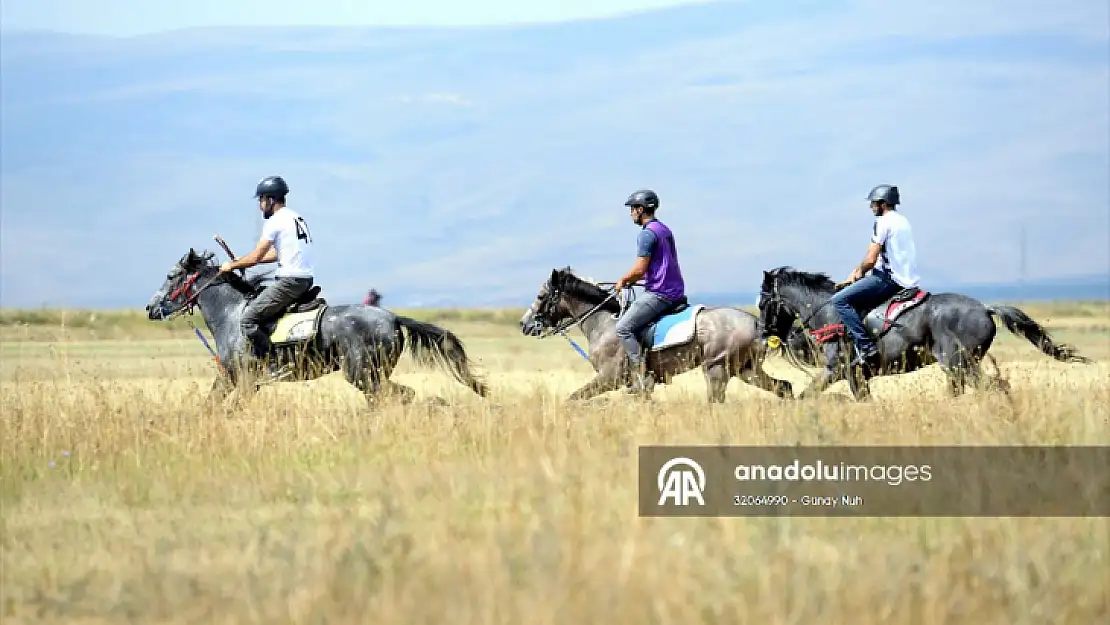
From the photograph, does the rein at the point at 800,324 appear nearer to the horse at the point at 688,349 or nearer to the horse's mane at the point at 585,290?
the horse at the point at 688,349

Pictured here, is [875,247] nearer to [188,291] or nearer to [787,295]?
[787,295]

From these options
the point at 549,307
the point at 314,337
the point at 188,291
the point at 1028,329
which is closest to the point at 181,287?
the point at 188,291

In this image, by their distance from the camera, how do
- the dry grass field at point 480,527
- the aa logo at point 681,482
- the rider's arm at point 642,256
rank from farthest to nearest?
the rider's arm at point 642,256, the aa logo at point 681,482, the dry grass field at point 480,527

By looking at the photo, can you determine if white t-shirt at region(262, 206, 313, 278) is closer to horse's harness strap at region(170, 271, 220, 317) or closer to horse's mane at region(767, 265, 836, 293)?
horse's harness strap at region(170, 271, 220, 317)

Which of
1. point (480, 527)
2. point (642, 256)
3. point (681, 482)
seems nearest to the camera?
point (480, 527)

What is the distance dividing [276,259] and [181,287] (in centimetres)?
129

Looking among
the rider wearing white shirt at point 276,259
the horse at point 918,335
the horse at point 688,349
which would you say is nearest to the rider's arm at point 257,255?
the rider wearing white shirt at point 276,259

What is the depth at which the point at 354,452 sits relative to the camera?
1106 cm

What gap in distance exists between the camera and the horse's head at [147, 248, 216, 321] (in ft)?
48.1

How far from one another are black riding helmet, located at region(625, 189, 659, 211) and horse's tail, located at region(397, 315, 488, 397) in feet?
7.67

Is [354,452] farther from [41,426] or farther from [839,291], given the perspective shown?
[839,291]

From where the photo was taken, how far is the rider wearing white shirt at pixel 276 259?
45.7 feet

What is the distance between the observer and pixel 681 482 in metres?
8.82

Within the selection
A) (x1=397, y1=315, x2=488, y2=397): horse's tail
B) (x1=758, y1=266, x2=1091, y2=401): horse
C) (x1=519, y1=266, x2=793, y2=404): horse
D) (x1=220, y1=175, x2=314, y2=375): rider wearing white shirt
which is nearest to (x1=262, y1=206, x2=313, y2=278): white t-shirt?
(x1=220, y1=175, x2=314, y2=375): rider wearing white shirt
